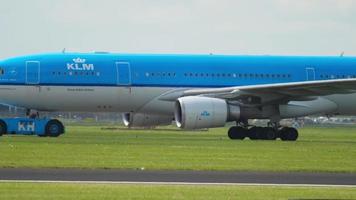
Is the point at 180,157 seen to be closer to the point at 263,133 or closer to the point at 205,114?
the point at 205,114

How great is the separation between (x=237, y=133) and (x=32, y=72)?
8929 millimetres

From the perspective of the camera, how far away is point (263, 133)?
40375 millimetres

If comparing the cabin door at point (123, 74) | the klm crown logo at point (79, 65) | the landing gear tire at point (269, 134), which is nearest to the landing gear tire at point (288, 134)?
the landing gear tire at point (269, 134)

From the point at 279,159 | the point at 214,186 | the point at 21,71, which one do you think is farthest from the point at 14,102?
the point at 214,186

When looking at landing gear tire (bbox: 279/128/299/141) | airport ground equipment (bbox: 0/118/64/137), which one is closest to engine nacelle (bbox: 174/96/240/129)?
landing gear tire (bbox: 279/128/299/141)

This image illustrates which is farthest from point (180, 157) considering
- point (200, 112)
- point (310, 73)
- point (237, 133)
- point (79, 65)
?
point (310, 73)

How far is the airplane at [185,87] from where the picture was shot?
3903cm

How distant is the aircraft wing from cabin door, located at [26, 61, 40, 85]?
20.0 ft

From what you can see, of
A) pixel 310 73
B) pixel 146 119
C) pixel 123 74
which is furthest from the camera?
pixel 146 119

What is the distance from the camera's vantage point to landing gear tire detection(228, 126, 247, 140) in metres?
40.8

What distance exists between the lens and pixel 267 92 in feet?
130

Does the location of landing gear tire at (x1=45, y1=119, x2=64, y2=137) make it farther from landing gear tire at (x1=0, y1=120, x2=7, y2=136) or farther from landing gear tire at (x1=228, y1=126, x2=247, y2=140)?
landing gear tire at (x1=228, y1=126, x2=247, y2=140)

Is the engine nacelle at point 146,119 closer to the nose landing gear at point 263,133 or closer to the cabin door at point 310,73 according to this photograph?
the nose landing gear at point 263,133

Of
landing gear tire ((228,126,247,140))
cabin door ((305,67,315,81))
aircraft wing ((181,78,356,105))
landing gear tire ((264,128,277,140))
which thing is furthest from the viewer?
cabin door ((305,67,315,81))
